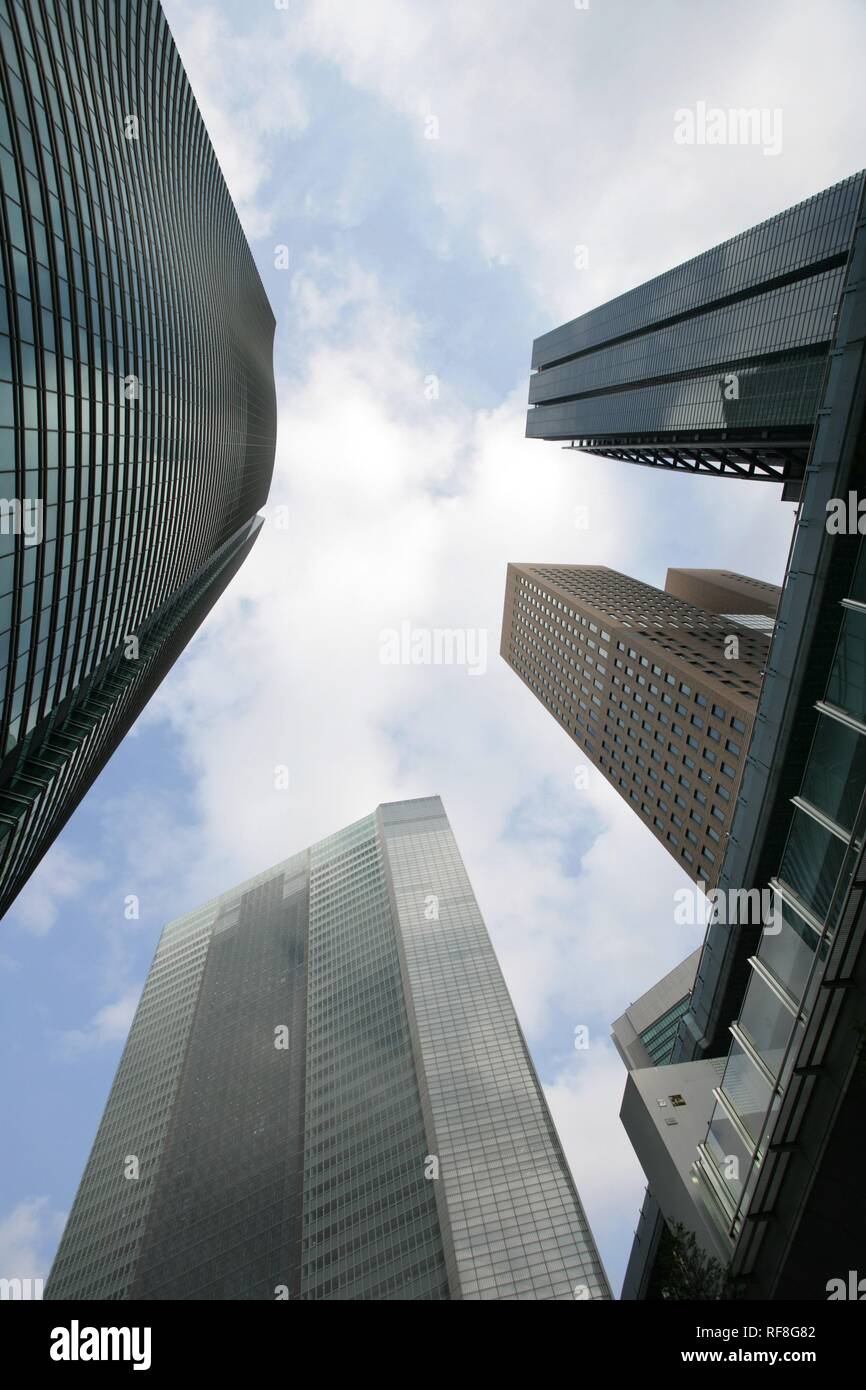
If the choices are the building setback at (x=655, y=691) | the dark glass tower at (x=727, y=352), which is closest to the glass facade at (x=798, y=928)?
the building setback at (x=655, y=691)

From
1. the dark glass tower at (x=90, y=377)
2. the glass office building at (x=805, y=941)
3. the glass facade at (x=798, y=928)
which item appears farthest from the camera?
the dark glass tower at (x=90, y=377)

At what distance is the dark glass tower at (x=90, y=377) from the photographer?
24.7 meters

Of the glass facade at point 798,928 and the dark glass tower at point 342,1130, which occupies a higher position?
the glass facade at point 798,928

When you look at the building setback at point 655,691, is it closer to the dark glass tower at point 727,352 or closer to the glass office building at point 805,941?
the dark glass tower at point 727,352

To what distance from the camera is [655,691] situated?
67875 mm

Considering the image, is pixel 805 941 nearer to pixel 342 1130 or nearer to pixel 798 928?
pixel 798 928

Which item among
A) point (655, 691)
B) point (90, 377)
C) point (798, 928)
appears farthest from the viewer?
point (655, 691)

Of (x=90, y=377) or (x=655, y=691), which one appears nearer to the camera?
(x=90, y=377)

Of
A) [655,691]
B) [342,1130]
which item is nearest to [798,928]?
[655,691]

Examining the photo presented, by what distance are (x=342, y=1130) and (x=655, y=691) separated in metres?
69.5

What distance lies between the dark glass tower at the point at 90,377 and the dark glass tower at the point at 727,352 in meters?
44.3

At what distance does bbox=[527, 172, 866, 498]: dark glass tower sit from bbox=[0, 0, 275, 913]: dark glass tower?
4435 cm

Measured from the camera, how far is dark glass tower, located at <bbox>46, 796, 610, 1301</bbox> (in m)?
63.9
